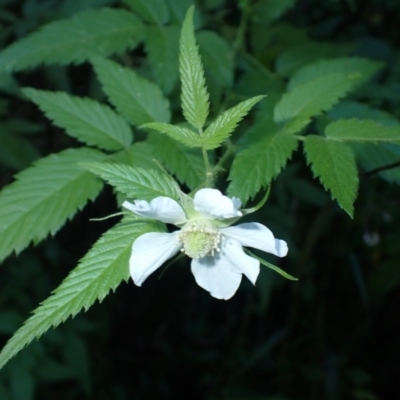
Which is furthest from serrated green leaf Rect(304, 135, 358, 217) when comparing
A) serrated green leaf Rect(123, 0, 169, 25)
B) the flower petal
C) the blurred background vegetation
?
the blurred background vegetation

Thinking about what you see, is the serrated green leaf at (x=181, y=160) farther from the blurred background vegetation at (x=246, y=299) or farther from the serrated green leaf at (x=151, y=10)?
the blurred background vegetation at (x=246, y=299)

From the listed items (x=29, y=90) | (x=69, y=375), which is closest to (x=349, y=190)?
(x=29, y=90)

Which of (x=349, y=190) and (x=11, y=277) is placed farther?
(x=11, y=277)

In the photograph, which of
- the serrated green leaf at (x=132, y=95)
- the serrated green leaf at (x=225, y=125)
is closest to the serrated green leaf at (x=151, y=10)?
the serrated green leaf at (x=132, y=95)

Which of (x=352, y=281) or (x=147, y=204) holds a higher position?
(x=147, y=204)

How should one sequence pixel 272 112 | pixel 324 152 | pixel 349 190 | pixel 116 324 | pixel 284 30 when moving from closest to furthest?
pixel 349 190, pixel 324 152, pixel 272 112, pixel 284 30, pixel 116 324

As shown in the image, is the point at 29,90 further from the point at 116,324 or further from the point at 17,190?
the point at 116,324

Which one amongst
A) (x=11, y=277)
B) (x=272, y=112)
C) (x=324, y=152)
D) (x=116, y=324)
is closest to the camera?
(x=324, y=152)

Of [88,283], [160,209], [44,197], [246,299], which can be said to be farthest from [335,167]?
[246,299]
